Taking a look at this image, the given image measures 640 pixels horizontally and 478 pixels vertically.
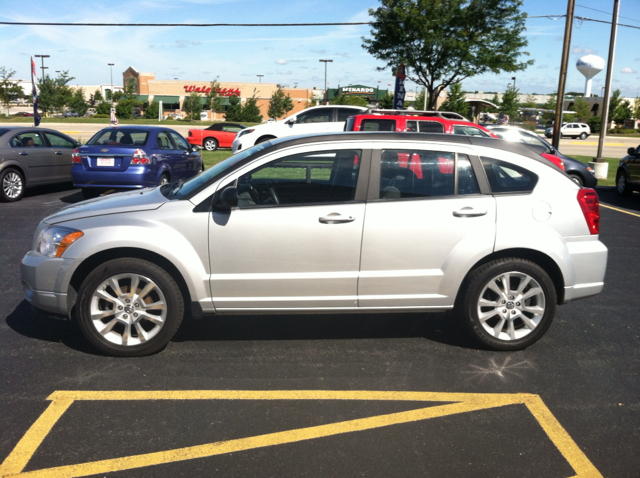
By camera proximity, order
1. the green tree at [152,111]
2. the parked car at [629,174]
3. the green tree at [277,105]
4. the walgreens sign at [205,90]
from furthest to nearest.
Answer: the walgreens sign at [205,90] → the green tree at [152,111] → the green tree at [277,105] → the parked car at [629,174]

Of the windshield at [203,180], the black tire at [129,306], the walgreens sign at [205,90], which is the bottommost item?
the black tire at [129,306]

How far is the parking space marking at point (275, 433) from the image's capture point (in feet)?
10.6

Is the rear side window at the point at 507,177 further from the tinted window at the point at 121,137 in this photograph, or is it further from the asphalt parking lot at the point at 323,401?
the tinted window at the point at 121,137

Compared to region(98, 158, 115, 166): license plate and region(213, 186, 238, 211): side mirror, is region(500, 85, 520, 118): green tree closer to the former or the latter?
region(98, 158, 115, 166): license plate

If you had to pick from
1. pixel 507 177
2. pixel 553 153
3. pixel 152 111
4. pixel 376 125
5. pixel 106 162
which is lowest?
pixel 106 162

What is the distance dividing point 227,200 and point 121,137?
333 inches

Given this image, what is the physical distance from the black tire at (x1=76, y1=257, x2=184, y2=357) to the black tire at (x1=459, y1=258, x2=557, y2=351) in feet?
7.52

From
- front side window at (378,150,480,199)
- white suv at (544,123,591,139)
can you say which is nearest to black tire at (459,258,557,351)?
front side window at (378,150,480,199)

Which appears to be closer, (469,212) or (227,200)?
(227,200)

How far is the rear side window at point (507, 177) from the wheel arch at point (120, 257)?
8.33 ft

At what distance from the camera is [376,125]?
12.5m

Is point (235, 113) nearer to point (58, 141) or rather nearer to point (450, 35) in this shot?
point (450, 35)

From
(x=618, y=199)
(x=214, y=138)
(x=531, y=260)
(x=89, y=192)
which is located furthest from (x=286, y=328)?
(x=214, y=138)

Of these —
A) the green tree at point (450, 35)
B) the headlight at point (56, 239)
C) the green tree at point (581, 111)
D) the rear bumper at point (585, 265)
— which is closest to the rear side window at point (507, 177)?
the rear bumper at point (585, 265)
